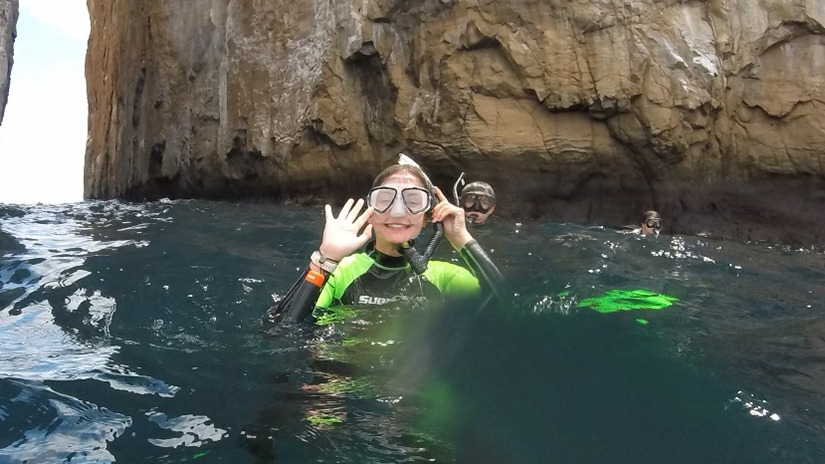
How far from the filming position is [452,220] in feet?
11.3

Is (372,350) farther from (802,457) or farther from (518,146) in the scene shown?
(518,146)

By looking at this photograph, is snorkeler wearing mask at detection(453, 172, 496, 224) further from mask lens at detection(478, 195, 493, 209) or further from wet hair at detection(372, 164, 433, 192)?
wet hair at detection(372, 164, 433, 192)

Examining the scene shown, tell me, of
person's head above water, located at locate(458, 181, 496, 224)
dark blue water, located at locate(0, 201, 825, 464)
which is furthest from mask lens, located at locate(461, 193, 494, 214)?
dark blue water, located at locate(0, 201, 825, 464)

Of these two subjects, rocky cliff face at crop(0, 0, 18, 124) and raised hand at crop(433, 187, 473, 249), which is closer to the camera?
raised hand at crop(433, 187, 473, 249)

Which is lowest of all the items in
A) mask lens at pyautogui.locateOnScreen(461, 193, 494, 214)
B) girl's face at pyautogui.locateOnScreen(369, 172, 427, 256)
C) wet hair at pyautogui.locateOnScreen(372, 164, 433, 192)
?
mask lens at pyautogui.locateOnScreen(461, 193, 494, 214)

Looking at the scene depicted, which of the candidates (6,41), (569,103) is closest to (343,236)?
(569,103)

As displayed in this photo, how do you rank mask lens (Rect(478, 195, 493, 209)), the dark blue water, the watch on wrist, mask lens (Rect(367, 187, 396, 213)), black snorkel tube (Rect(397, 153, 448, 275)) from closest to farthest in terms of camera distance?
the dark blue water → the watch on wrist → mask lens (Rect(367, 187, 396, 213)) → black snorkel tube (Rect(397, 153, 448, 275)) → mask lens (Rect(478, 195, 493, 209))

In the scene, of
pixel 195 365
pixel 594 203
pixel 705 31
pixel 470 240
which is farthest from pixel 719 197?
pixel 195 365

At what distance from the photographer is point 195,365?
3004 millimetres

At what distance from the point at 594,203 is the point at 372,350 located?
712cm

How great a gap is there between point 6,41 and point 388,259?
56.8 ft

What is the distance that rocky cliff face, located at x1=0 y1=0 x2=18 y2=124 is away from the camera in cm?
1666

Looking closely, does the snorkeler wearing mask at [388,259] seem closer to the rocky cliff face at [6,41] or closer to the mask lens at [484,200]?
the mask lens at [484,200]

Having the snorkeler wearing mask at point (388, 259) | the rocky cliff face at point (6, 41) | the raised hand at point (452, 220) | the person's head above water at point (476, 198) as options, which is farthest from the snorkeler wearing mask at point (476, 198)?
the rocky cliff face at point (6, 41)
